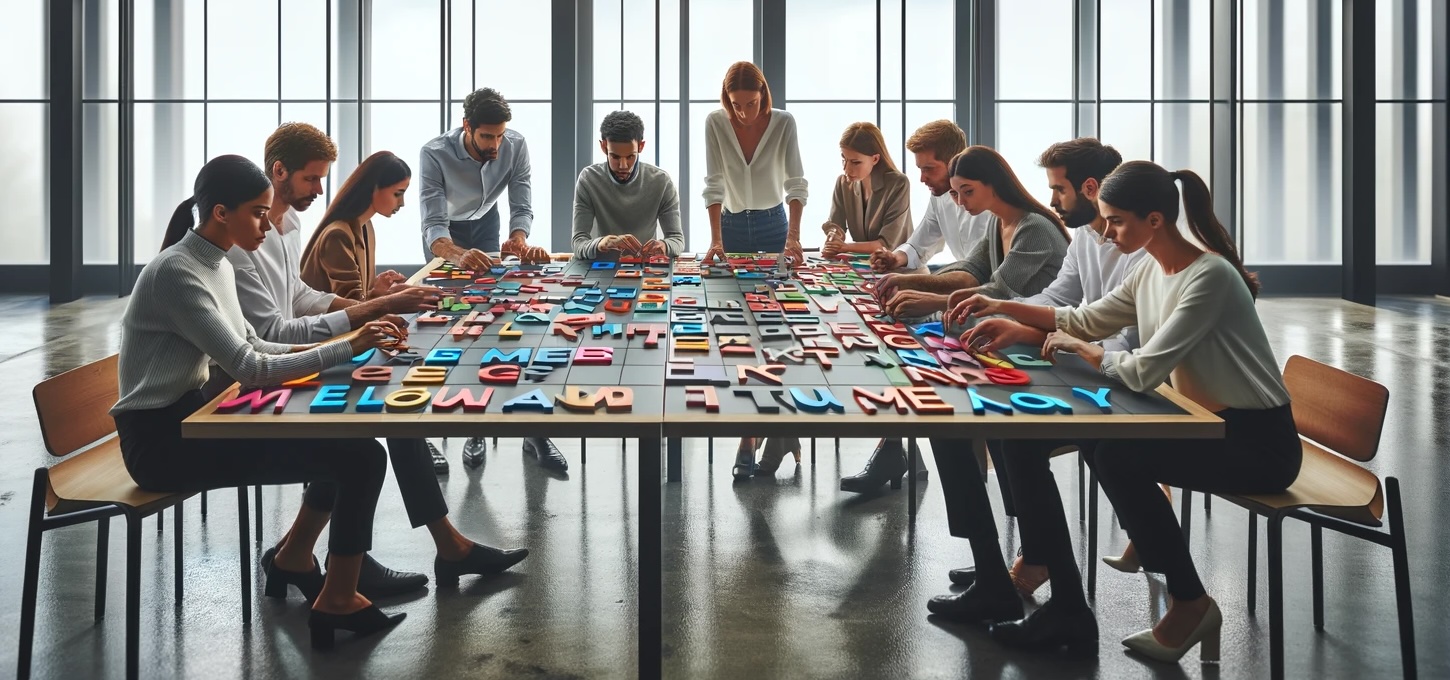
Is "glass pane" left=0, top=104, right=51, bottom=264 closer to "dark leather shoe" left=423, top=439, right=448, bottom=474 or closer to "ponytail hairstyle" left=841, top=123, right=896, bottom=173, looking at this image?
"dark leather shoe" left=423, top=439, right=448, bottom=474

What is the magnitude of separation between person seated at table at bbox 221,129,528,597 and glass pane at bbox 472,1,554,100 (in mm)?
7004

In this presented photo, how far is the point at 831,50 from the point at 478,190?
6.00 metres

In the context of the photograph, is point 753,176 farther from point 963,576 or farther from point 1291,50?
point 1291,50

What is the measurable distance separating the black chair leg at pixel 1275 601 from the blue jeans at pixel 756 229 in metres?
3.08

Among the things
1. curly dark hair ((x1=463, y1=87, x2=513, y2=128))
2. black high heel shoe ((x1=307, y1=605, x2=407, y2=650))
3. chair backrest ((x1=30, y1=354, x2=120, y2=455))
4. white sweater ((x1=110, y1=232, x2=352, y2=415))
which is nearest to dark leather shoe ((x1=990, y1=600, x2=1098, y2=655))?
black high heel shoe ((x1=307, y1=605, x2=407, y2=650))

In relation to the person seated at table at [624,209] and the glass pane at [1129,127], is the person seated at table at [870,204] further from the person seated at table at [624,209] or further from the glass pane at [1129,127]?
the glass pane at [1129,127]

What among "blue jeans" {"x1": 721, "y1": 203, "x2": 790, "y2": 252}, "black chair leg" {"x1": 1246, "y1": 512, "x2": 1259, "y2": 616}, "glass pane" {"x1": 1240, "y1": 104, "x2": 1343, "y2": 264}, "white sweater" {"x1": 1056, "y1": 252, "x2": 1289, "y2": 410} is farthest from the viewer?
"glass pane" {"x1": 1240, "y1": 104, "x2": 1343, "y2": 264}

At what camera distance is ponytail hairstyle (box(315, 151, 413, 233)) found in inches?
151

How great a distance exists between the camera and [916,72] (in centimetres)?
1014

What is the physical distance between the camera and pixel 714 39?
10.2 meters

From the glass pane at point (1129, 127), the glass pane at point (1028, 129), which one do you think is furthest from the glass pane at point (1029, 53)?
the glass pane at point (1129, 127)

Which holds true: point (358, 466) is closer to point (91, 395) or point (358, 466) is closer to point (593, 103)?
point (91, 395)

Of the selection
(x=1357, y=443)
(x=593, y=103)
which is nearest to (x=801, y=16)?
(x=593, y=103)

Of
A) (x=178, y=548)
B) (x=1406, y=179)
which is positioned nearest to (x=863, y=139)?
(x=178, y=548)
